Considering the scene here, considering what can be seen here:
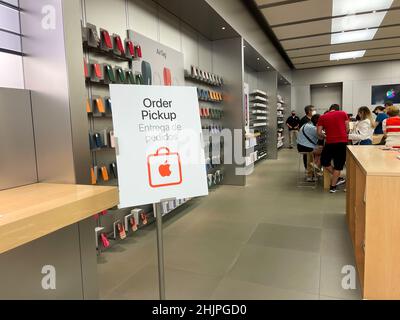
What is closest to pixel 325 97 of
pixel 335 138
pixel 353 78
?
pixel 353 78

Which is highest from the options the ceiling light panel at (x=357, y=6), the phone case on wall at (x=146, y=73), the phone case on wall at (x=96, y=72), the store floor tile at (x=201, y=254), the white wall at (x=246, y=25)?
the ceiling light panel at (x=357, y=6)

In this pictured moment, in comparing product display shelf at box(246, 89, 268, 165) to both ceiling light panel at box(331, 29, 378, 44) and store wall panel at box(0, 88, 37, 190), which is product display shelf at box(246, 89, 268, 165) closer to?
ceiling light panel at box(331, 29, 378, 44)

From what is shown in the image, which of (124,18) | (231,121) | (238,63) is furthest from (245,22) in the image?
(124,18)

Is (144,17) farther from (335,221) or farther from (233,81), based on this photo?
(335,221)

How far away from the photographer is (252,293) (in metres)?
2.35

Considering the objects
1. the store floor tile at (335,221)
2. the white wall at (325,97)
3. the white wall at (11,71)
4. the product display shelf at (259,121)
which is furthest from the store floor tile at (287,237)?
the white wall at (325,97)

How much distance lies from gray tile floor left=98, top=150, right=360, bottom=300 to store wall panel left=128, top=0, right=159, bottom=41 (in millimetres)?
2640

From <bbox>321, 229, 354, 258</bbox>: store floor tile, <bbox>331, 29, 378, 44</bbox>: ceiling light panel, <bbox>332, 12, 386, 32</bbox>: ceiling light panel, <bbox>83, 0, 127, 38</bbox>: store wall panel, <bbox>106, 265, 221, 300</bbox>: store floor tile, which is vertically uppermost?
<bbox>331, 29, 378, 44</bbox>: ceiling light panel

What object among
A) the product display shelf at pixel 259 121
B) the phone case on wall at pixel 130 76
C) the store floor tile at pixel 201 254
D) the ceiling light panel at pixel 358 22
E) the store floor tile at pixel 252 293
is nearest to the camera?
the store floor tile at pixel 252 293

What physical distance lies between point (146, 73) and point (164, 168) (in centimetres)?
253

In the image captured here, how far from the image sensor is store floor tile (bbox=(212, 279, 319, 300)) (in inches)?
90.0

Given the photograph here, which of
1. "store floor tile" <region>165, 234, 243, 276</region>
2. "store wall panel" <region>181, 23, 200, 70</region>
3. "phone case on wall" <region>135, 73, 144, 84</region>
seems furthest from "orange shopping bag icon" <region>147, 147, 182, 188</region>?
"store wall panel" <region>181, 23, 200, 70</region>

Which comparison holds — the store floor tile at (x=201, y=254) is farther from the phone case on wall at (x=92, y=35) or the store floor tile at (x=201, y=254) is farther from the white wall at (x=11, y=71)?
the phone case on wall at (x=92, y=35)

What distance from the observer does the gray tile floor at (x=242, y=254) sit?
2.42 metres
